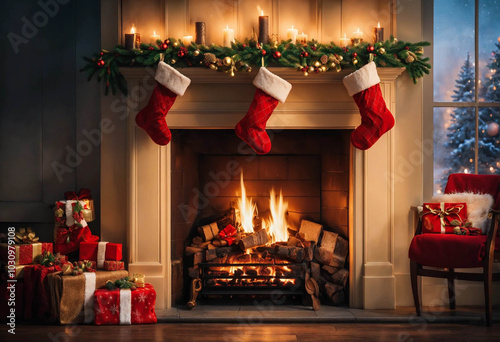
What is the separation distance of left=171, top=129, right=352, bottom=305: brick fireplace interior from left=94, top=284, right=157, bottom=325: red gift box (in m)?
0.41

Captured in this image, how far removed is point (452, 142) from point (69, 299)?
2791 mm

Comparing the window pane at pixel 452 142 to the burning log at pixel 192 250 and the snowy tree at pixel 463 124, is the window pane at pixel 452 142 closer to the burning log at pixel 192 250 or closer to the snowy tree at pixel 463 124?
the snowy tree at pixel 463 124

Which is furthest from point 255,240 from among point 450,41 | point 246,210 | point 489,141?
point 450,41

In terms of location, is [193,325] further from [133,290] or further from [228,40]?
[228,40]

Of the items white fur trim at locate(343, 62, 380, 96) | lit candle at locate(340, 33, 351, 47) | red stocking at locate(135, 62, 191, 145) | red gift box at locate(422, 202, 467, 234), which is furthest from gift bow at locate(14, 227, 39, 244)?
red gift box at locate(422, 202, 467, 234)

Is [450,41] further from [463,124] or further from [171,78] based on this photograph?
[171,78]

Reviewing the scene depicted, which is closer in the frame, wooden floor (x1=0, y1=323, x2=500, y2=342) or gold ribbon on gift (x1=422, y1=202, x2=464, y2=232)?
wooden floor (x1=0, y1=323, x2=500, y2=342)

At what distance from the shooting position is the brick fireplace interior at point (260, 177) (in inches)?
155

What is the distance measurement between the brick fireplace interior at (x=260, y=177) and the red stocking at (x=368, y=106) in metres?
0.29

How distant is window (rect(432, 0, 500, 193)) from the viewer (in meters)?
3.88

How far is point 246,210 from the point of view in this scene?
13.9ft

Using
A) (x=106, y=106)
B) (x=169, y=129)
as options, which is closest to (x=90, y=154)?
(x=106, y=106)

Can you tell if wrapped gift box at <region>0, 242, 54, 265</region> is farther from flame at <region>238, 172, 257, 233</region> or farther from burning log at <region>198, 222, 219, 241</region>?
flame at <region>238, 172, 257, 233</region>

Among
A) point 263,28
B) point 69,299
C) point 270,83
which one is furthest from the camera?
point 263,28
